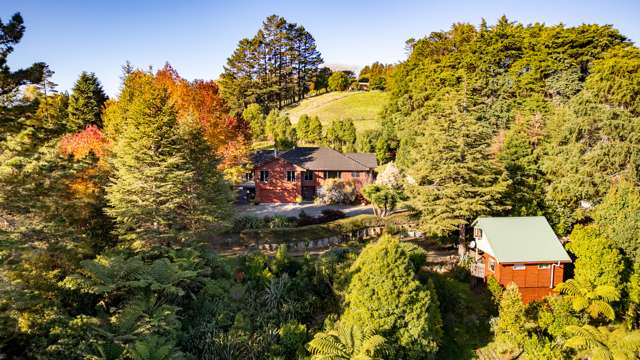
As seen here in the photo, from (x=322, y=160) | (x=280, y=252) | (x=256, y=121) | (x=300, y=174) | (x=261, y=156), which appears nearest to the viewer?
(x=280, y=252)

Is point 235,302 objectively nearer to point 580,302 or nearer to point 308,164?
point 580,302

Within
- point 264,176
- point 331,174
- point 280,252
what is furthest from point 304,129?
point 280,252

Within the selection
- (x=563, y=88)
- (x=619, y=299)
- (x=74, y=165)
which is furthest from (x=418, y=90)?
(x=74, y=165)

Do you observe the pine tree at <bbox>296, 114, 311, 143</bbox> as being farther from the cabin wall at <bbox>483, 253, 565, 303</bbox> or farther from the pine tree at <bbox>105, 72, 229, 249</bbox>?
the cabin wall at <bbox>483, 253, 565, 303</bbox>

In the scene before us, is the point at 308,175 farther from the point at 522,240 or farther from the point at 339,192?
the point at 522,240

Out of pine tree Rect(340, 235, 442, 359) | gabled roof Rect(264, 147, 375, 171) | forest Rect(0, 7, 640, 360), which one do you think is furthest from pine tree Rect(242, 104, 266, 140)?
pine tree Rect(340, 235, 442, 359)

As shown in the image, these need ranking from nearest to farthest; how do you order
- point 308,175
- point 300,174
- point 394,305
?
point 394,305 → point 300,174 → point 308,175
